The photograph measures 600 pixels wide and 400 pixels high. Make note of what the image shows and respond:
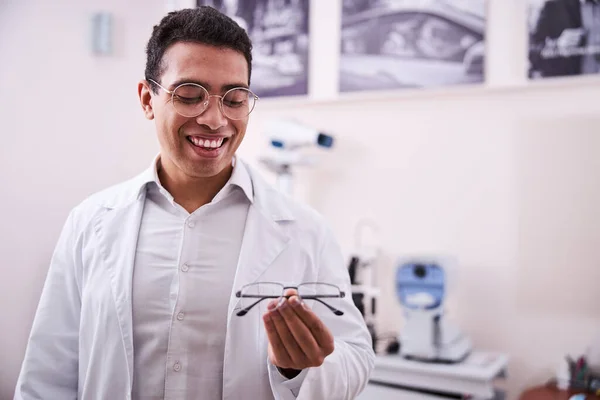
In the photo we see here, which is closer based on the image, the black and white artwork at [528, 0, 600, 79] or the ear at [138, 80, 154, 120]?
the ear at [138, 80, 154, 120]

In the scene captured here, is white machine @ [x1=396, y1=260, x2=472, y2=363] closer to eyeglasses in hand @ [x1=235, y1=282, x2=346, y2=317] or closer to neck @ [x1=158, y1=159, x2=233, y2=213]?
eyeglasses in hand @ [x1=235, y1=282, x2=346, y2=317]

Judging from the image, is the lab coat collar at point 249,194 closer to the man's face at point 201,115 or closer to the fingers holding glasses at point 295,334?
the man's face at point 201,115

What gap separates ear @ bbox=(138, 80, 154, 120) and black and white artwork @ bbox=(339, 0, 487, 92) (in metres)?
1.61

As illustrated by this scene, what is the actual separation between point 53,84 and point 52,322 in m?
2.08

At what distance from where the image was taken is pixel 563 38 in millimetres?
2479

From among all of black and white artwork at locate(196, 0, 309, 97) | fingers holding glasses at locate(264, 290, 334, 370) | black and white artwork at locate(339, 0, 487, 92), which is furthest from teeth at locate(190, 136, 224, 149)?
black and white artwork at locate(196, 0, 309, 97)

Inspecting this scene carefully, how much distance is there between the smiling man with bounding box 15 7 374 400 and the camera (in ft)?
4.29

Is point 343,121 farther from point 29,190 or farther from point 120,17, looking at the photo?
point 29,190

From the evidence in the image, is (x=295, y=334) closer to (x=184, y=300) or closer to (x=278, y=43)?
(x=184, y=300)

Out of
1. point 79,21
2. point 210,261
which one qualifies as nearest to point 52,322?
point 210,261

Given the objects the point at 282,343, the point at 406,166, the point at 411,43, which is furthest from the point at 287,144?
the point at 282,343

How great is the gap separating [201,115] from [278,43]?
1.94 meters

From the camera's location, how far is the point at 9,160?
3059 mm

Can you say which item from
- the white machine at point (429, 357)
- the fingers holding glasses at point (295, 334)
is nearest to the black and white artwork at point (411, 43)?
the white machine at point (429, 357)
